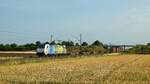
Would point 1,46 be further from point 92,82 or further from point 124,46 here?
point 92,82

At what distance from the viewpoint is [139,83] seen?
52.3 ft

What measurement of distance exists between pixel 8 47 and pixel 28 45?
45.2 ft

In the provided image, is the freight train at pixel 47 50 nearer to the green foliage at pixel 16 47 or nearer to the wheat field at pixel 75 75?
the wheat field at pixel 75 75

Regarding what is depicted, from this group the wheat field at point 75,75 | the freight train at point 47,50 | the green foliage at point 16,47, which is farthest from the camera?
the green foliage at point 16,47

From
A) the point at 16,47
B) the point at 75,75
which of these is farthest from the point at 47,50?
the point at 16,47

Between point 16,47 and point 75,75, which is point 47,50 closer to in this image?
point 75,75

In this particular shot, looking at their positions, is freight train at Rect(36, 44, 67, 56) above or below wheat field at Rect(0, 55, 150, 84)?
above

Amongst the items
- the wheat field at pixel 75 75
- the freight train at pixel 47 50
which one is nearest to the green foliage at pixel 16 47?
the freight train at pixel 47 50

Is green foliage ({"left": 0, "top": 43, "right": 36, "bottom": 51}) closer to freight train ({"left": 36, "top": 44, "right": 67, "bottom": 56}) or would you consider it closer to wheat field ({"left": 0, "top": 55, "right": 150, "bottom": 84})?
freight train ({"left": 36, "top": 44, "right": 67, "bottom": 56})

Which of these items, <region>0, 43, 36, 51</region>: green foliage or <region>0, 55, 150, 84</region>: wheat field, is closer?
<region>0, 55, 150, 84</region>: wheat field

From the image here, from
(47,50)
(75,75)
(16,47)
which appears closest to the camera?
(75,75)

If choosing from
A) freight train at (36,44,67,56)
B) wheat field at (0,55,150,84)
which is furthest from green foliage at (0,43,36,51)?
wheat field at (0,55,150,84)

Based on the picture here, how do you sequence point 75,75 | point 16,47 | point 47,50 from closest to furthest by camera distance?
point 75,75 < point 47,50 < point 16,47

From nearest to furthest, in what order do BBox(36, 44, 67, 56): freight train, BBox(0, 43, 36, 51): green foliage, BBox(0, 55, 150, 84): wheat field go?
BBox(0, 55, 150, 84): wheat field → BBox(36, 44, 67, 56): freight train → BBox(0, 43, 36, 51): green foliage
